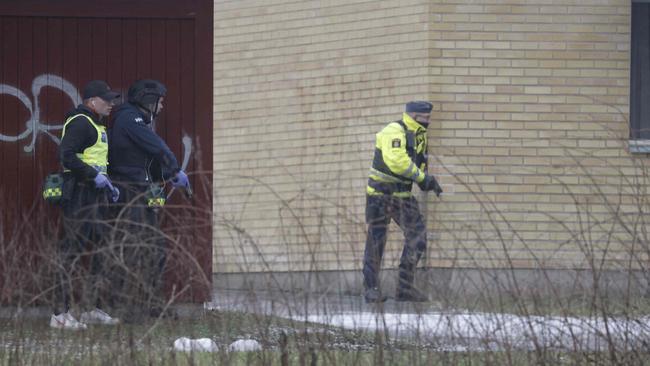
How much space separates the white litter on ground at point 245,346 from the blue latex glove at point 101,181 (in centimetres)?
317

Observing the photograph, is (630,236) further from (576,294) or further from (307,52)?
(307,52)

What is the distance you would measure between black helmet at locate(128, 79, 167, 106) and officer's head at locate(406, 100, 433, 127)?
2.32 m

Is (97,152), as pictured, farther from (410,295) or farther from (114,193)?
(410,295)

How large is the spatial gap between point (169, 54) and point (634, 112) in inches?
183

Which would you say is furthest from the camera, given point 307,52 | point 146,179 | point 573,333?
point 307,52

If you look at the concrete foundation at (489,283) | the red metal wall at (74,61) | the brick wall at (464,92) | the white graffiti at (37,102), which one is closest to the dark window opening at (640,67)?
the brick wall at (464,92)

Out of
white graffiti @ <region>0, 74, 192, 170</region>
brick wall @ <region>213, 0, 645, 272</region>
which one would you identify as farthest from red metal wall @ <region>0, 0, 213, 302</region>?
brick wall @ <region>213, 0, 645, 272</region>

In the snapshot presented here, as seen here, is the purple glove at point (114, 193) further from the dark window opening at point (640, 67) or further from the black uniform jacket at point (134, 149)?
the dark window opening at point (640, 67)

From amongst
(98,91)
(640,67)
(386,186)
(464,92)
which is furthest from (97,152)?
(640,67)

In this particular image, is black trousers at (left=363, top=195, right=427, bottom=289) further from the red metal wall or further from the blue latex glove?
the red metal wall

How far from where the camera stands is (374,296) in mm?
7207

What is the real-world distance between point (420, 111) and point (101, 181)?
10.00 ft

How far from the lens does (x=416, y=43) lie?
534 inches

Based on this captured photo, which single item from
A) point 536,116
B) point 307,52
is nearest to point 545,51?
point 536,116
